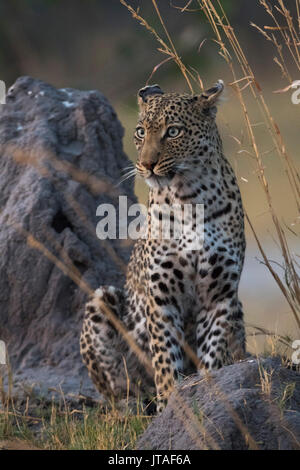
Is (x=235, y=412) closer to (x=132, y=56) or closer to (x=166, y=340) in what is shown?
(x=166, y=340)

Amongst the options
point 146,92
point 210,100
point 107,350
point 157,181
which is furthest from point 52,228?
point 210,100

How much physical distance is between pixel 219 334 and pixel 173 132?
3.87 feet

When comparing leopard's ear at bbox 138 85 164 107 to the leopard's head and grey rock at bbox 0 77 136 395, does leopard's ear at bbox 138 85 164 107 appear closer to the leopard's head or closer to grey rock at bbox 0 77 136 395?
the leopard's head

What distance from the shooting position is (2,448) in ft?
16.1

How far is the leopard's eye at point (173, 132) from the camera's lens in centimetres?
590

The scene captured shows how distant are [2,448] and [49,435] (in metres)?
0.64

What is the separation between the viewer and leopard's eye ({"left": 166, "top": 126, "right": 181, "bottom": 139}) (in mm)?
5898

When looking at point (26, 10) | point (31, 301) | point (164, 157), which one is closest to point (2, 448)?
point (164, 157)

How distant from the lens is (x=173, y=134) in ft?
19.4

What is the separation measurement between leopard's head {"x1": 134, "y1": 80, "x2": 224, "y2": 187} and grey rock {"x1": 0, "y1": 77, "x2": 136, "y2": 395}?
4.41 feet

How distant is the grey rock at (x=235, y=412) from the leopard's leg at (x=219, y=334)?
1.04 metres

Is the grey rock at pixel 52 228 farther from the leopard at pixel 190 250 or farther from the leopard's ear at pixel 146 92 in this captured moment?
the leopard's ear at pixel 146 92

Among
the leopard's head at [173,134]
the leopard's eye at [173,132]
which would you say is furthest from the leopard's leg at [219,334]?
the leopard's eye at [173,132]

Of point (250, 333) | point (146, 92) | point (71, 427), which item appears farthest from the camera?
Answer: point (146, 92)
